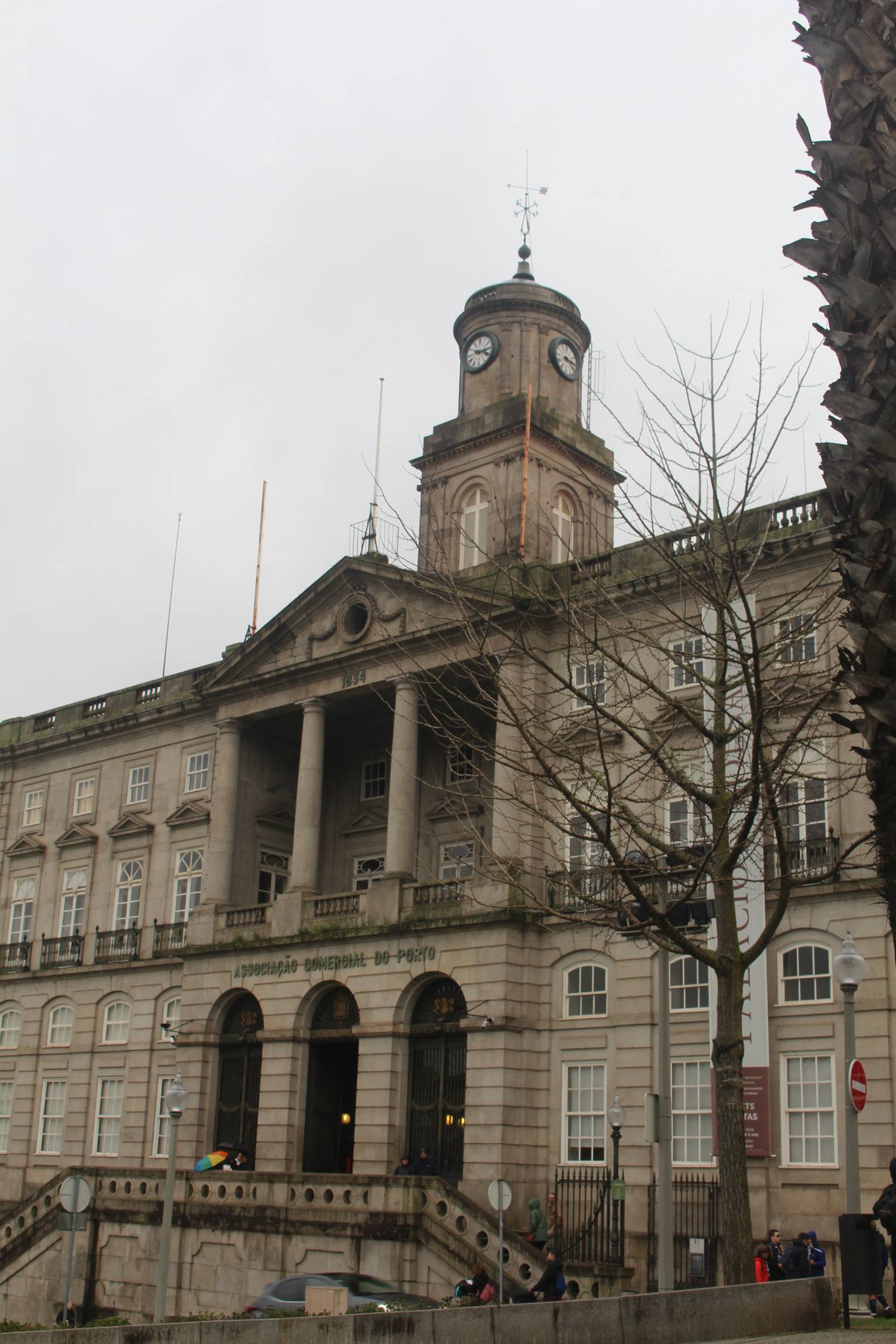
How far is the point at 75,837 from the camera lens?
49.5 m

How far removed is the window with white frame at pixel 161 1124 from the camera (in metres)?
42.4

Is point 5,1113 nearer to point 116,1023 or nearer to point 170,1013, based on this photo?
point 116,1023

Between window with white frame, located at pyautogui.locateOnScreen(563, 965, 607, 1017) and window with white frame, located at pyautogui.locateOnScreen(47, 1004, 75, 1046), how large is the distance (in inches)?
780

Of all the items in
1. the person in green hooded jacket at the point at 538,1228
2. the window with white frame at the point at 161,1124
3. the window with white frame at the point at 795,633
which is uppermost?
the window with white frame at the point at 795,633

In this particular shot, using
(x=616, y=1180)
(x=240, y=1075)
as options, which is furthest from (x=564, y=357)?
(x=616, y=1180)

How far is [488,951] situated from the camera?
34344 mm

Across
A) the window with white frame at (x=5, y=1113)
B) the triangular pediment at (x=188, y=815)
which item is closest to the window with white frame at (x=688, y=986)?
the triangular pediment at (x=188, y=815)

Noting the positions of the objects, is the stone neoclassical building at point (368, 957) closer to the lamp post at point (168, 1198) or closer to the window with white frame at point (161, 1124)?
the window with white frame at point (161, 1124)

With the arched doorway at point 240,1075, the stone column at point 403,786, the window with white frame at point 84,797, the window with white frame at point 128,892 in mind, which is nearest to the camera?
the stone column at point 403,786

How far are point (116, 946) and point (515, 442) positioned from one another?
2012cm

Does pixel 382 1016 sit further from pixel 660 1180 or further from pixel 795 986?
pixel 660 1180

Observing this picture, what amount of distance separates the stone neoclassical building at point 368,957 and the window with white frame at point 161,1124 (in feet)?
0.34

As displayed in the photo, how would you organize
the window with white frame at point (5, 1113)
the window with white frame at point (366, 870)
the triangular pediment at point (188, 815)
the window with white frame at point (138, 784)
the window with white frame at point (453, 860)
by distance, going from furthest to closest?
the window with white frame at point (138, 784), the window with white frame at point (5, 1113), the triangular pediment at point (188, 815), the window with white frame at point (366, 870), the window with white frame at point (453, 860)

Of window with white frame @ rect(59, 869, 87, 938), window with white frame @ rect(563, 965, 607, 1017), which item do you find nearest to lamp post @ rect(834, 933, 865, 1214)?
window with white frame @ rect(563, 965, 607, 1017)
